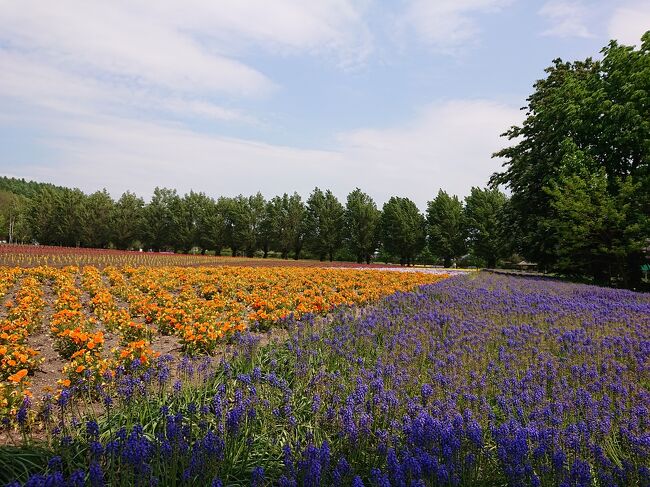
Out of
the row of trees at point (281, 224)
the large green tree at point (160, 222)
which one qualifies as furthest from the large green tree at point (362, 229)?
the large green tree at point (160, 222)

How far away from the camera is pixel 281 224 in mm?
56062

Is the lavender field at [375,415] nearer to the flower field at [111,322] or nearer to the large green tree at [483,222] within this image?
the flower field at [111,322]

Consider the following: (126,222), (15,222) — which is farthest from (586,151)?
(15,222)

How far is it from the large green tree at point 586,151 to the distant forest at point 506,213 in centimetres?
7

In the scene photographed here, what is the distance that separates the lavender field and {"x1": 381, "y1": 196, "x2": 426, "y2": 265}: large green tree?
4542 cm

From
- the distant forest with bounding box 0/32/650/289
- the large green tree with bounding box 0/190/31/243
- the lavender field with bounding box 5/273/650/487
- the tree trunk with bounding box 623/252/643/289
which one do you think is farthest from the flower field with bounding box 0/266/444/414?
the large green tree with bounding box 0/190/31/243

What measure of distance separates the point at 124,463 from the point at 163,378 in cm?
154

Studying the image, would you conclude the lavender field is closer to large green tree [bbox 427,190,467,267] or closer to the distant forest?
the distant forest

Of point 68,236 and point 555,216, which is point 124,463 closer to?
point 555,216

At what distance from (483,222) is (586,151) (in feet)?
101

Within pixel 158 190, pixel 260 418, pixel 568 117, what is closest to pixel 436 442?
pixel 260 418

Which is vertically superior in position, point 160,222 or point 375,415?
point 160,222

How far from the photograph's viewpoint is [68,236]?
6322cm

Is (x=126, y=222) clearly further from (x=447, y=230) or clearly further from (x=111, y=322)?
(x=111, y=322)
